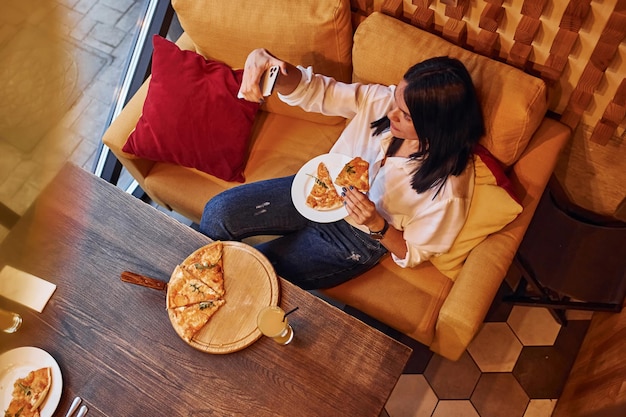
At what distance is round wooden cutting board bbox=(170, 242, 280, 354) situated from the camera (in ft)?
5.44

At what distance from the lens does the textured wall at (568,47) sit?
Answer: 165 cm

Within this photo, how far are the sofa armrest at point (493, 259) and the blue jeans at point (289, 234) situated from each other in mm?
322

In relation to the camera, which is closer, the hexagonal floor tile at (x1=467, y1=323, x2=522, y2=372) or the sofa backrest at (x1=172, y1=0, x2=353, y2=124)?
the sofa backrest at (x1=172, y1=0, x2=353, y2=124)

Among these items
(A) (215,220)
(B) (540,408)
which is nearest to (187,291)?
(A) (215,220)

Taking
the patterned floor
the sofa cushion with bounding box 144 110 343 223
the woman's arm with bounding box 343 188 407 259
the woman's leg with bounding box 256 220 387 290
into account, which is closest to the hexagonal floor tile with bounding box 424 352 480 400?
the patterned floor

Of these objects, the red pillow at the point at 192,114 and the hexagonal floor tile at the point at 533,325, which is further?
the hexagonal floor tile at the point at 533,325

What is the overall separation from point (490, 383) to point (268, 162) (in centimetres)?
127

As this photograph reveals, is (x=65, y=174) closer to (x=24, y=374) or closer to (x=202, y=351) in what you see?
(x=24, y=374)

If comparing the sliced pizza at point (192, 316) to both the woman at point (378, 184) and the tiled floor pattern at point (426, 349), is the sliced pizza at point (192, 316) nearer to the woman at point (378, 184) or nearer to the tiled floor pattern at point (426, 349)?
the woman at point (378, 184)

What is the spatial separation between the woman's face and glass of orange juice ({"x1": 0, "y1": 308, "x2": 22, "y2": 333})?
130cm

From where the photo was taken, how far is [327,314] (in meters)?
1.68

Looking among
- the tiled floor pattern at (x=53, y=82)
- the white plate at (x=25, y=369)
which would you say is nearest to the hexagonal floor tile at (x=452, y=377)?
the white plate at (x=25, y=369)

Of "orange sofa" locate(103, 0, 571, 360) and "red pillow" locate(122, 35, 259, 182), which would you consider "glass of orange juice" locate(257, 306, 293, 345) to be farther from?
"red pillow" locate(122, 35, 259, 182)

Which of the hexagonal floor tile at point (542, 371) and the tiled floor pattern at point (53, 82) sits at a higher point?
the tiled floor pattern at point (53, 82)
